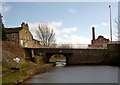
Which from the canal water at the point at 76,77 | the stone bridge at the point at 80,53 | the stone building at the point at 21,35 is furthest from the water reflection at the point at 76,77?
the stone building at the point at 21,35

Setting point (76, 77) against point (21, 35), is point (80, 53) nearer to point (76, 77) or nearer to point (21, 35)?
point (76, 77)

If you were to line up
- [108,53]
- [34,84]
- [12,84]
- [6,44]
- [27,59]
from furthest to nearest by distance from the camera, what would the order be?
[108,53] < [27,59] < [6,44] < [34,84] < [12,84]

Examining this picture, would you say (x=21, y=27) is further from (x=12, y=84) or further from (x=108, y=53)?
(x=12, y=84)

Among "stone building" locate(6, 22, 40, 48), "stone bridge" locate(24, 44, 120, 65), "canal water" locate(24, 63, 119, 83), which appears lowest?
"canal water" locate(24, 63, 119, 83)

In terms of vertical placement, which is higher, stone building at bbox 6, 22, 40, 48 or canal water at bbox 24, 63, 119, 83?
stone building at bbox 6, 22, 40, 48

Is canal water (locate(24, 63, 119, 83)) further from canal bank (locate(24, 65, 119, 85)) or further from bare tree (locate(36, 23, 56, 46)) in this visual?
bare tree (locate(36, 23, 56, 46))

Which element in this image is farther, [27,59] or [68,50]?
[68,50]

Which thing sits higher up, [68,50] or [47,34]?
Answer: [47,34]

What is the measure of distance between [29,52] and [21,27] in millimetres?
17815

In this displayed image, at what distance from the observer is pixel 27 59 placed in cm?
2906

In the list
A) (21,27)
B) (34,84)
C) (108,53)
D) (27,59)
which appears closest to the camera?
(34,84)

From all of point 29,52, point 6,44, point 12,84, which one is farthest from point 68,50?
point 12,84

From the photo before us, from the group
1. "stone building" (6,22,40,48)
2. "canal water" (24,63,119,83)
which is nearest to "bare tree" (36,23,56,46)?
"stone building" (6,22,40,48)

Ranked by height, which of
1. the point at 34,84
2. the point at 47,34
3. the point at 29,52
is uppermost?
the point at 47,34
